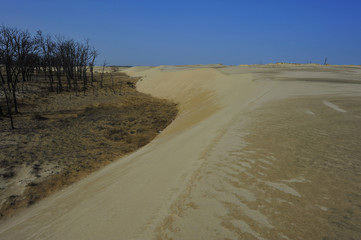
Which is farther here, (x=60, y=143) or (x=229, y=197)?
(x=60, y=143)

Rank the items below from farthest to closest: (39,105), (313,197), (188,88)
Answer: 1. (188,88)
2. (39,105)
3. (313,197)

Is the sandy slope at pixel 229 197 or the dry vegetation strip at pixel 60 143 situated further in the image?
the dry vegetation strip at pixel 60 143

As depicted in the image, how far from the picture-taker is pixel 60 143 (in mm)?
8375

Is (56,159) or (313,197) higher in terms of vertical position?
(313,197)

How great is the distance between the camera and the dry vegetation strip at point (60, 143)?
5625mm

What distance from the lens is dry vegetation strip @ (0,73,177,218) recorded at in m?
5.62

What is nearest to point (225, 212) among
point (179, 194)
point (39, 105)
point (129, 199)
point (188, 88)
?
point (179, 194)

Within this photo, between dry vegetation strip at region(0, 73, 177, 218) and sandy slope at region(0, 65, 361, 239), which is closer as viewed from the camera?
sandy slope at region(0, 65, 361, 239)

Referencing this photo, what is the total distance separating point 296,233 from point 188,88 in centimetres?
1945

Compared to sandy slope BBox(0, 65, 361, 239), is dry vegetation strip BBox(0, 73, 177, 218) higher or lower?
lower

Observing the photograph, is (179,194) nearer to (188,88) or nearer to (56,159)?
(56,159)

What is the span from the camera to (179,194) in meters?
2.73

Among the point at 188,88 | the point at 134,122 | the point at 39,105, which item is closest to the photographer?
the point at 134,122

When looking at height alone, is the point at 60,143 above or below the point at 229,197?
below
